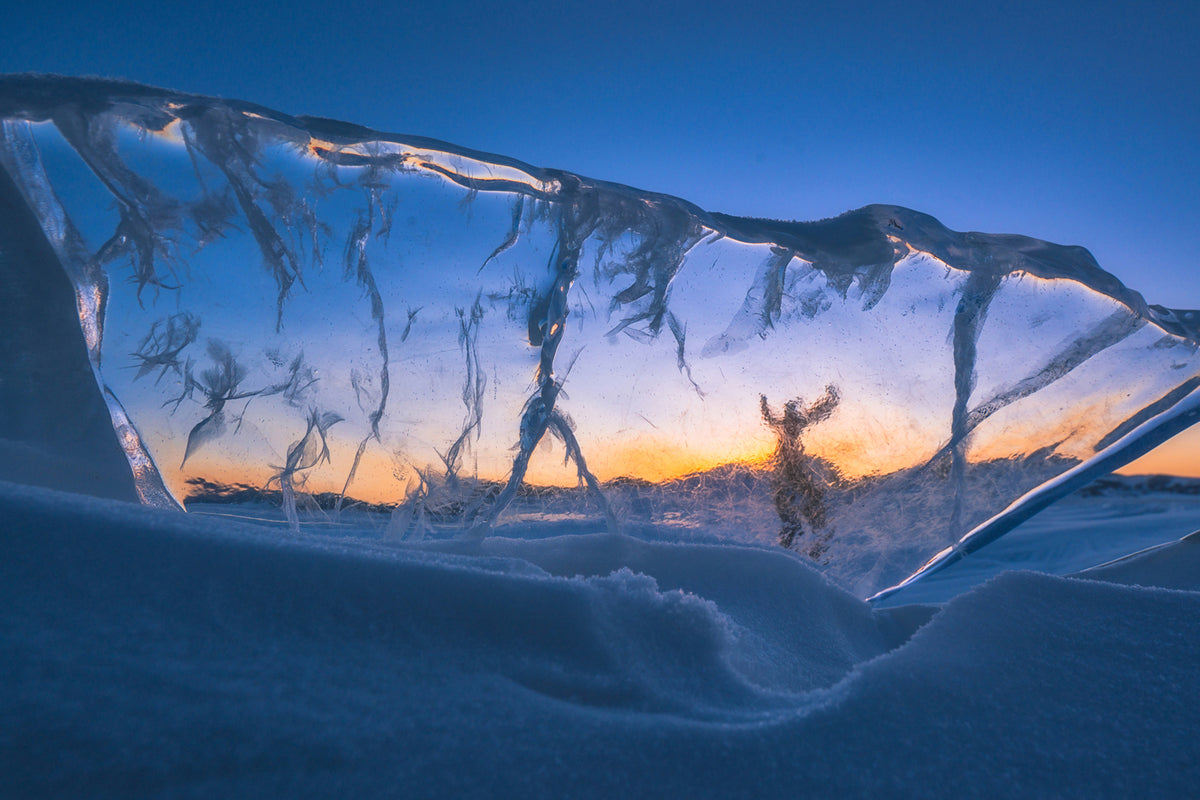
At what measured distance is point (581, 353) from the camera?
2.00 m

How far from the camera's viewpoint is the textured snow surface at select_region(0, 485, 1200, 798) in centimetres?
53

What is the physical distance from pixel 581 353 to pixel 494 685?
1406 mm

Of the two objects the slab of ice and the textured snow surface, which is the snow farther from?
the slab of ice

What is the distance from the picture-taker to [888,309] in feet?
6.44

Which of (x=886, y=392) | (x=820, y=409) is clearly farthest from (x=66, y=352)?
(x=886, y=392)

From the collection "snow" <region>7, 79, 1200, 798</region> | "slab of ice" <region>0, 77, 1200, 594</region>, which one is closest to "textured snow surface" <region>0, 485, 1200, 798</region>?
"snow" <region>7, 79, 1200, 798</region>

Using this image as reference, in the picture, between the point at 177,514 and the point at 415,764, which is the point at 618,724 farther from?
the point at 177,514

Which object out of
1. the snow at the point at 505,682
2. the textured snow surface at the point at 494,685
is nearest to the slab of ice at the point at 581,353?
the snow at the point at 505,682

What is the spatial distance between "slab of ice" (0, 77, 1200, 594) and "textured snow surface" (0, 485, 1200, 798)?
1.00 meters

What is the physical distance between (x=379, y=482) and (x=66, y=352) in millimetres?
1366

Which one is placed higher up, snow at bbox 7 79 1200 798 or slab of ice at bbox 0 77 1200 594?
slab of ice at bbox 0 77 1200 594

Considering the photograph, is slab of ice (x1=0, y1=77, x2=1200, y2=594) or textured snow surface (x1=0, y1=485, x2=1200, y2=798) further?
slab of ice (x1=0, y1=77, x2=1200, y2=594)

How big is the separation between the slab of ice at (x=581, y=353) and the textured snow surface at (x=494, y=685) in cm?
100

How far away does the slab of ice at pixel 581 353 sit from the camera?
1938 mm
